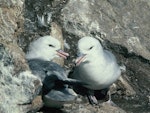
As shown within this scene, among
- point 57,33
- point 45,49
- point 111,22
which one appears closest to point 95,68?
point 45,49

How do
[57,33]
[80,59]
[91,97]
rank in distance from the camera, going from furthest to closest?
[57,33] < [91,97] < [80,59]

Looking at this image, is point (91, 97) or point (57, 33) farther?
point (57, 33)

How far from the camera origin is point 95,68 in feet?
25.7

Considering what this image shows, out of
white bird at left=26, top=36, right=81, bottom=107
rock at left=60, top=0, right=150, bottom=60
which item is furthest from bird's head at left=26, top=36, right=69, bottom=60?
rock at left=60, top=0, right=150, bottom=60

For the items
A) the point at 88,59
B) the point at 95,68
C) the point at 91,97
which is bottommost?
the point at 91,97

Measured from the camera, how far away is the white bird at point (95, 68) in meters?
7.70

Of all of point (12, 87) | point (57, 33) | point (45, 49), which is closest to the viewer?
point (12, 87)

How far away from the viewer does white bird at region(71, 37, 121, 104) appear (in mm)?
7695

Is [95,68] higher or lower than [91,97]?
higher

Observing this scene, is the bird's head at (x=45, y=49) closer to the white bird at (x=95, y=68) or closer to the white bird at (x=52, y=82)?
the white bird at (x=95, y=68)

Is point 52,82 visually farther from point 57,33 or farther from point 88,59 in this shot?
point 57,33

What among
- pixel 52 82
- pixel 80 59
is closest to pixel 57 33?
pixel 80 59

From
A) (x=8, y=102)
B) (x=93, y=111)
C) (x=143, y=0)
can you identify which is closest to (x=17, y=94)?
(x=8, y=102)

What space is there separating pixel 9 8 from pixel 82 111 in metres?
1.43
